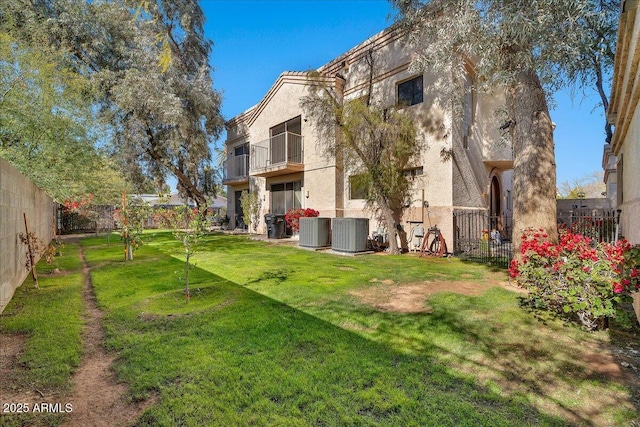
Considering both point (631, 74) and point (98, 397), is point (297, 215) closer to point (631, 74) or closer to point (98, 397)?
point (631, 74)

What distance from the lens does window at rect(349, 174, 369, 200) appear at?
38.0 ft

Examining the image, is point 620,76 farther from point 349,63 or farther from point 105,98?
point 105,98

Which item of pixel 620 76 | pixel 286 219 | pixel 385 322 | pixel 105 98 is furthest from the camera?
pixel 105 98

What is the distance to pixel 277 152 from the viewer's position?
Answer: 53.1 ft

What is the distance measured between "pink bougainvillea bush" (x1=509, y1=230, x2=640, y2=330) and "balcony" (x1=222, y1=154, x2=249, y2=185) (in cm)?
1716

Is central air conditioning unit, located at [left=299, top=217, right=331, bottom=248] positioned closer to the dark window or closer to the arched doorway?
the dark window

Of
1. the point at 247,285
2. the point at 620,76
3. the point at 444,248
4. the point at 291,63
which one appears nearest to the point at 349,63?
the point at 291,63

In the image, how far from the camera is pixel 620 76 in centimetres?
Result: 549

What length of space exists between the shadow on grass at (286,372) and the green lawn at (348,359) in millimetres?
13

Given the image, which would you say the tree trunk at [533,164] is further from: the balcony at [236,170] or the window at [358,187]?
the balcony at [236,170]

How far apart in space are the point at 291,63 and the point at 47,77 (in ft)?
33.0

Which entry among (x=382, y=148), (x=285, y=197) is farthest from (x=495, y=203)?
(x=285, y=197)

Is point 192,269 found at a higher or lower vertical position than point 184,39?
lower

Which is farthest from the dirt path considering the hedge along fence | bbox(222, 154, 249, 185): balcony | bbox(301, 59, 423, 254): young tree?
bbox(222, 154, 249, 185): balcony
